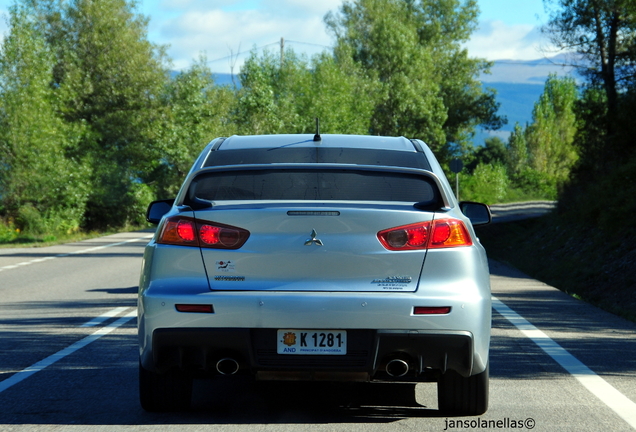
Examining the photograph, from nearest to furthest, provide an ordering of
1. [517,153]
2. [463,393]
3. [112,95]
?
[463,393], [112,95], [517,153]

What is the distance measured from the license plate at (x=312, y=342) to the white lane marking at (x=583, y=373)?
1798mm

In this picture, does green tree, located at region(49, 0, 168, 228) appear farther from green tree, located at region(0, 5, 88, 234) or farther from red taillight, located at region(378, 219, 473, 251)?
red taillight, located at region(378, 219, 473, 251)

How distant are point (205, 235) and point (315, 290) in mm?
673

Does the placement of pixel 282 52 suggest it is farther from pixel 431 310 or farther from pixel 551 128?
pixel 431 310

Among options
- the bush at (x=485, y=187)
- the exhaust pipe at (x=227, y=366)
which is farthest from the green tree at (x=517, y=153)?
the exhaust pipe at (x=227, y=366)

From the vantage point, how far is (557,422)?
541 centimetres

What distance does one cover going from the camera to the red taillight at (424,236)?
16.4ft

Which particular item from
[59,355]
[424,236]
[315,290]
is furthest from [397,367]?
[59,355]

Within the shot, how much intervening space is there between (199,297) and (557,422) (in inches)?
87.4

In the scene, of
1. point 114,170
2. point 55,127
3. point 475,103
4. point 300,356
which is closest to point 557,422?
point 300,356

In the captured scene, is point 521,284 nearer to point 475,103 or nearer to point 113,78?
point 113,78

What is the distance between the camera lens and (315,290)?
4922 millimetres

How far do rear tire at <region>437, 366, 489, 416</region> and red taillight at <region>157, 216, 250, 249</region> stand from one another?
1514 mm

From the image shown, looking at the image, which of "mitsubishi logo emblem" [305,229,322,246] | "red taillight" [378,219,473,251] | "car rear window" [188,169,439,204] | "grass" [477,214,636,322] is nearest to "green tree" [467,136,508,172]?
"grass" [477,214,636,322]
